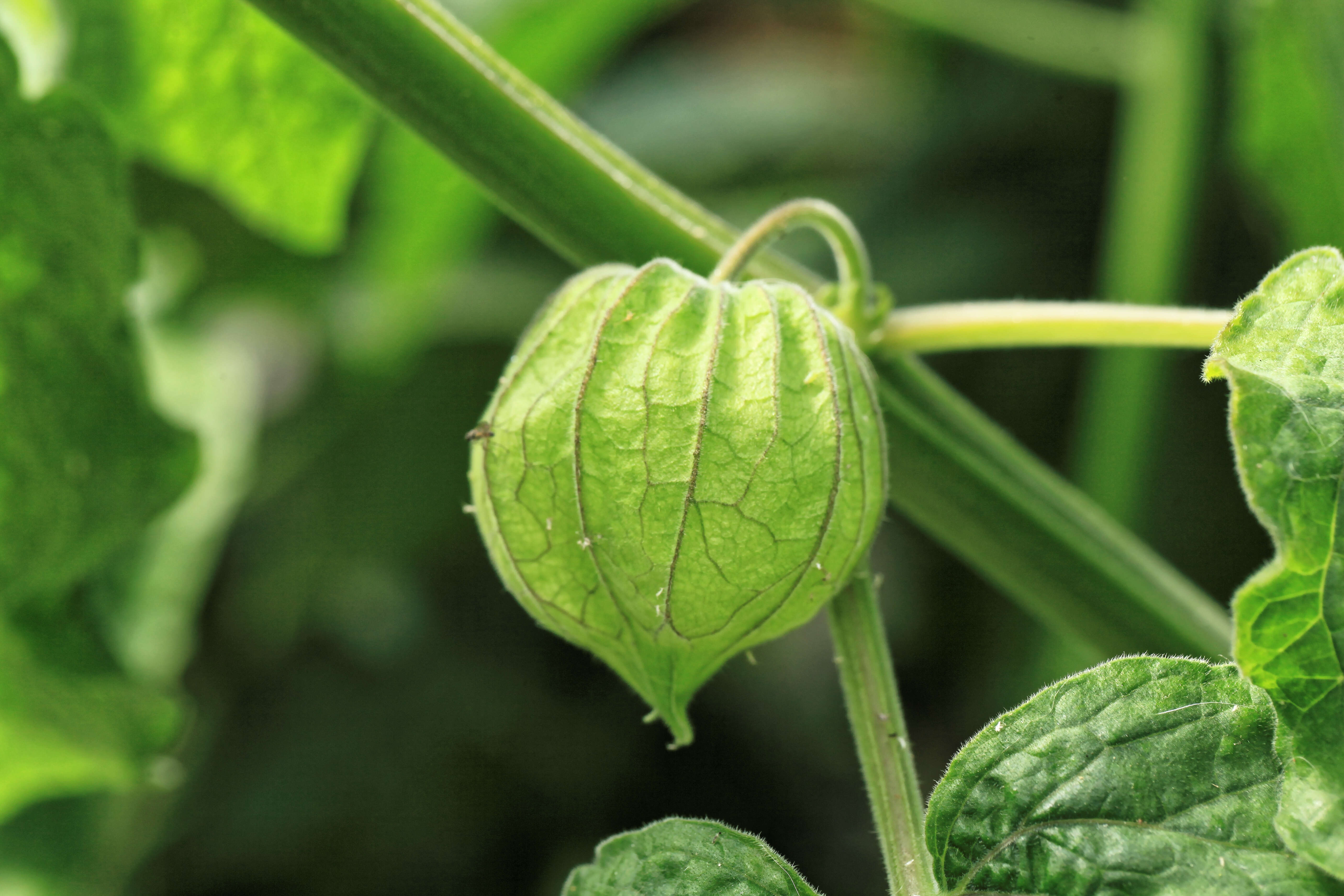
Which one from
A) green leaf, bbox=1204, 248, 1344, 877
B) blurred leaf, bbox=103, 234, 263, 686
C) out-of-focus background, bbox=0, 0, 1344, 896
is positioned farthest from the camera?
out-of-focus background, bbox=0, 0, 1344, 896

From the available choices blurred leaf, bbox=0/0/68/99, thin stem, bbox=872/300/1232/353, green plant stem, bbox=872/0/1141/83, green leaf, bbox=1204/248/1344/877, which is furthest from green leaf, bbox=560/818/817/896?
green plant stem, bbox=872/0/1141/83

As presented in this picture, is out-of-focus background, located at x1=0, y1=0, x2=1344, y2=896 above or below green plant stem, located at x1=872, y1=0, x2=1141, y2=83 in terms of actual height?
below

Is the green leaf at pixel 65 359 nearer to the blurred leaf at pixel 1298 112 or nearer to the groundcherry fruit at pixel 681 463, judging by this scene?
the groundcherry fruit at pixel 681 463

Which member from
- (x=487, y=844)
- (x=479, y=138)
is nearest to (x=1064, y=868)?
(x=479, y=138)

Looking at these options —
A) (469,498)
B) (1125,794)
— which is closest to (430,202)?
(469,498)

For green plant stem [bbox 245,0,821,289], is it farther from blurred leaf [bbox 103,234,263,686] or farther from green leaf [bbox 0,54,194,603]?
blurred leaf [bbox 103,234,263,686]

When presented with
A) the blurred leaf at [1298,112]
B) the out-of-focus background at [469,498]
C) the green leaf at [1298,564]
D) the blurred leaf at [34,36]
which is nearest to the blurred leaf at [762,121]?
the out-of-focus background at [469,498]
